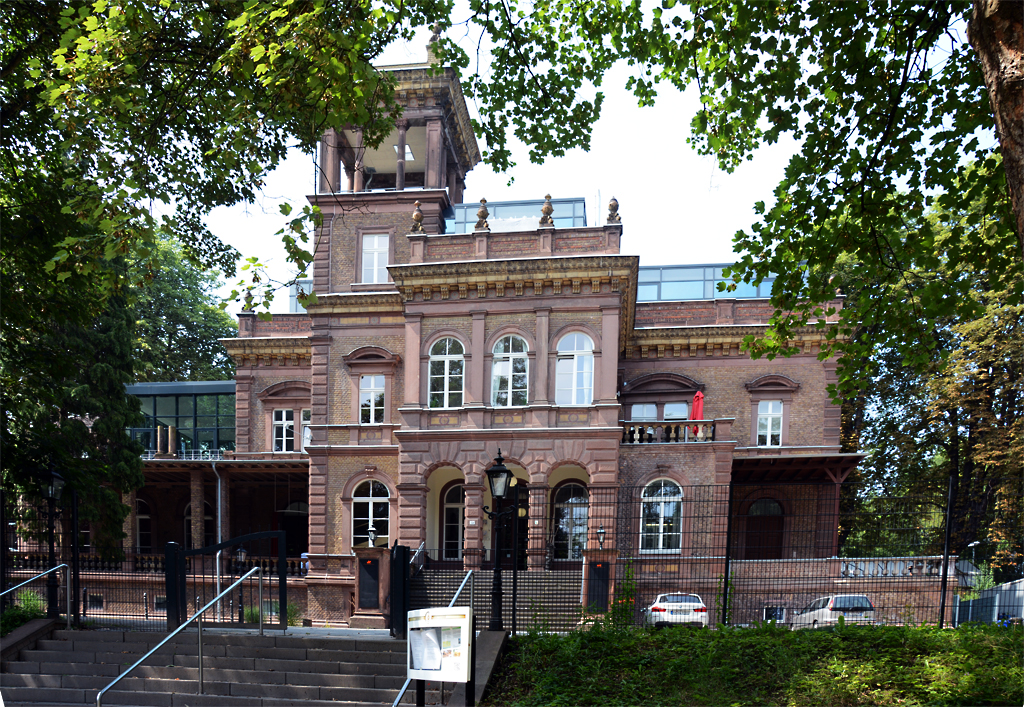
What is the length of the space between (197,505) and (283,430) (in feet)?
15.7

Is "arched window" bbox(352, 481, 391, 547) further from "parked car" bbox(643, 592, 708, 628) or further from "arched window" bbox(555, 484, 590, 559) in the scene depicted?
"parked car" bbox(643, 592, 708, 628)

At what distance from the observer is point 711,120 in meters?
11.2

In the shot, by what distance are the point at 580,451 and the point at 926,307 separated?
14167mm

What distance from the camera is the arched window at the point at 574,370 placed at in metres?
23.9

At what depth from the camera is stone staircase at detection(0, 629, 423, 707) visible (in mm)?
10727

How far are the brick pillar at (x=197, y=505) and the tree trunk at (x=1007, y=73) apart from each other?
32009 millimetres

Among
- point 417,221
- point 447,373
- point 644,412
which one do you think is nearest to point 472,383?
point 447,373

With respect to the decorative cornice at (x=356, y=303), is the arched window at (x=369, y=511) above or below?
below

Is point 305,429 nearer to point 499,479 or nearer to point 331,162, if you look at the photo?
point 331,162

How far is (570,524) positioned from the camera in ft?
81.8

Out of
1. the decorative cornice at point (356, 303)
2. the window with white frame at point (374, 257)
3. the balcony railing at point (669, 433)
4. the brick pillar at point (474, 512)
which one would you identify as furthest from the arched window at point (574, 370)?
the window with white frame at point (374, 257)

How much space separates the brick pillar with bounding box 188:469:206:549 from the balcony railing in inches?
711

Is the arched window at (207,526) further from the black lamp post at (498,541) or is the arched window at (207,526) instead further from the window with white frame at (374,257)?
the black lamp post at (498,541)

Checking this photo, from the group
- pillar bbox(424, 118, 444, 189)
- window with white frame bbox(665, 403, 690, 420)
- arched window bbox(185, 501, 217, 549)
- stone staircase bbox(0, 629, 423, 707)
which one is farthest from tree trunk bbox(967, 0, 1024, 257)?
arched window bbox(185, 501, 217, 549)
